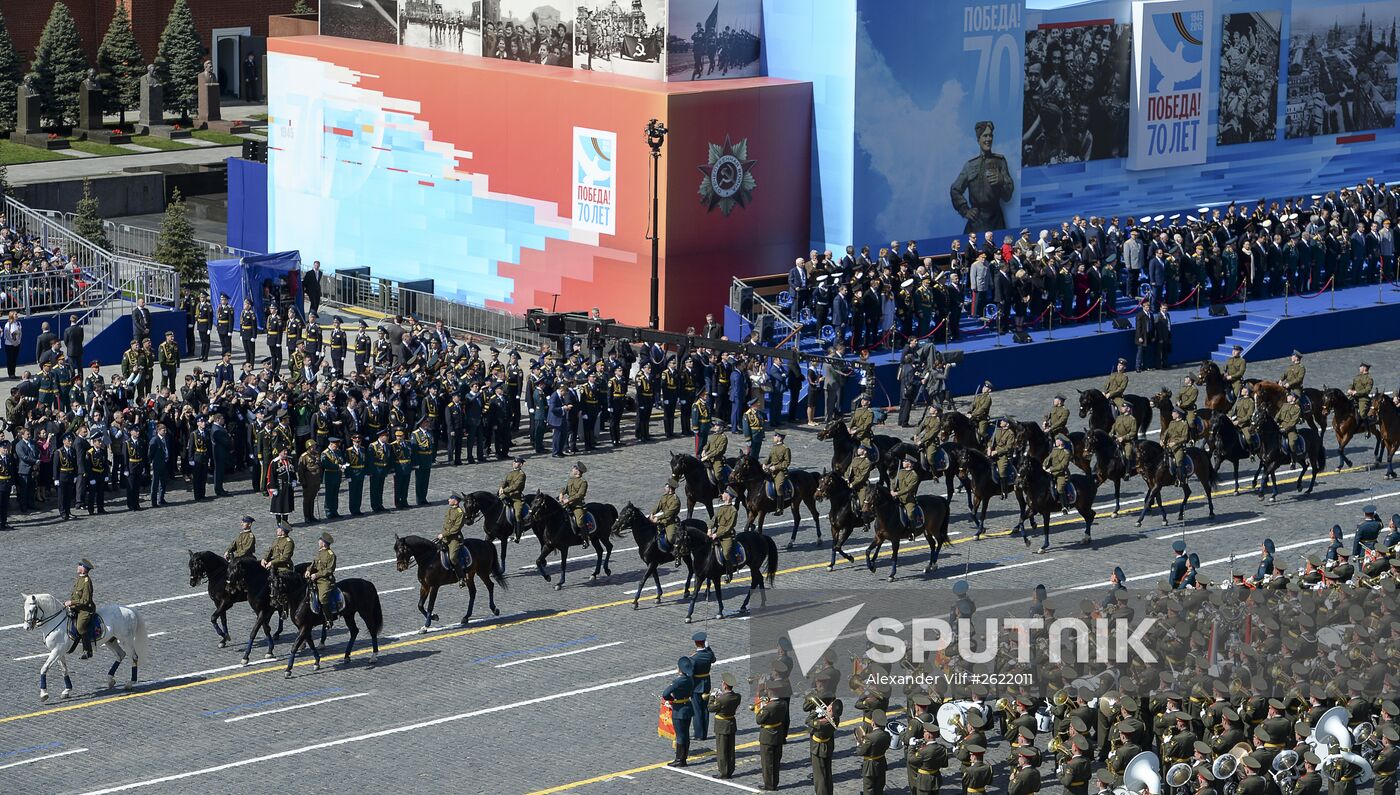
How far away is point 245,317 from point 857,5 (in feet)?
51.7

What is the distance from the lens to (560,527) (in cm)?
3803

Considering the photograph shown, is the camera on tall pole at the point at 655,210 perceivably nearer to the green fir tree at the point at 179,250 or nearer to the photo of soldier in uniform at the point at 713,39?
the photo of soldier in uniform at the point at 713,39

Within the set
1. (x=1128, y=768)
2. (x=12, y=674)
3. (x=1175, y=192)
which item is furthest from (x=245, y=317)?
(x=1128, y=768)

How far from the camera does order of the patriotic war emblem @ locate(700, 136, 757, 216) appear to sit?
55156mm

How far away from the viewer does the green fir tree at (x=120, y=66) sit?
273 feet

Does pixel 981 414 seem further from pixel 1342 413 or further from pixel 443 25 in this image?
pixel 443 25

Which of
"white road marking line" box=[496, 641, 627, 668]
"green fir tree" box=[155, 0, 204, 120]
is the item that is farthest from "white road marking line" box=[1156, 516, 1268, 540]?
"green fir tree" box=[155, 0, 204, 120]

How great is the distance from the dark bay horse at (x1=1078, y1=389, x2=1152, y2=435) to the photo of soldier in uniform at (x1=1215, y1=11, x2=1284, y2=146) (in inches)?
808

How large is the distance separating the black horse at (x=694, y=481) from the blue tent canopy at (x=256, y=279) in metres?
18.8

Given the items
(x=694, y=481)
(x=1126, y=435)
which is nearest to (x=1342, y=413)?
(x=1126, y=435)

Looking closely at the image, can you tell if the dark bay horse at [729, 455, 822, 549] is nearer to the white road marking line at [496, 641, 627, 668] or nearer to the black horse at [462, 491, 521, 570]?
the black horse at [462, 491, 521, 570]

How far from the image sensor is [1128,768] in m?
26.7

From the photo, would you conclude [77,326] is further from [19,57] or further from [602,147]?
[19,57]

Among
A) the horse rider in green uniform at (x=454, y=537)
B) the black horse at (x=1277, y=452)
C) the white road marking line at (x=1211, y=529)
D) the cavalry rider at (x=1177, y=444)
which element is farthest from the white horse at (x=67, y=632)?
the black horse at (x=1277, y=452)
